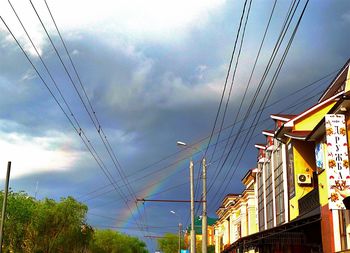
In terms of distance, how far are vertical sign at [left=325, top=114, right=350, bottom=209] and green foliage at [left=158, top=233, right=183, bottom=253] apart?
113357 millimetres

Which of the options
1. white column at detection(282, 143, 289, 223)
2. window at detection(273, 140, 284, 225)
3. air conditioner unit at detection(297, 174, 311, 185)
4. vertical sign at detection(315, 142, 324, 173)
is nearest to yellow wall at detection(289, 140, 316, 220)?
air conditioner unit at detection(297, 174, 311, 185)

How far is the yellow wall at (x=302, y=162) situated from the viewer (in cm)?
2686

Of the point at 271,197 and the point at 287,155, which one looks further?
the point at 271,197

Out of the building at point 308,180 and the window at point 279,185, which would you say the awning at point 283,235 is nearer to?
the building at point 308,180

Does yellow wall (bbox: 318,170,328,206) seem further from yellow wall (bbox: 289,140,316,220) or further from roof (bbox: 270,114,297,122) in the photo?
roof (bbox: 270,114,297,122)

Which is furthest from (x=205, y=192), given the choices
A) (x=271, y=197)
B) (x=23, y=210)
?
(x=23, y=210)

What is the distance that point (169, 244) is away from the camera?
429ft

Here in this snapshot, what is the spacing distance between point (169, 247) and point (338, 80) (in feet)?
361

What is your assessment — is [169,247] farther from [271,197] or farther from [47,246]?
[271,197]

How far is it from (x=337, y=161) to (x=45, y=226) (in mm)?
43751

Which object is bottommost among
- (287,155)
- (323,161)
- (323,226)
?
(323,226)

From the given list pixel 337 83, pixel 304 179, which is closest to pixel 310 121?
pixel 337 83

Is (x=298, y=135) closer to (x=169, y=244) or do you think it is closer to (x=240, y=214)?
(x=240, y=214)

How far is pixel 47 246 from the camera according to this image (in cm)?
5619
